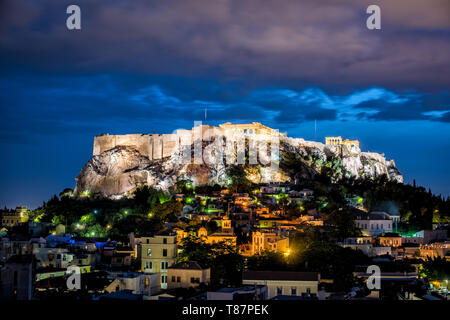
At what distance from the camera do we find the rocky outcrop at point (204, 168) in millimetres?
59188

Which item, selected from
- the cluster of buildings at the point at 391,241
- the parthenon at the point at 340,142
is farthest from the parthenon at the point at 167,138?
the cluster of buildings at the point at 391,241

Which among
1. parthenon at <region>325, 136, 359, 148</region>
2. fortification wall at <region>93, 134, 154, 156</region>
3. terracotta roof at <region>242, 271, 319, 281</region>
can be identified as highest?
parthenon at <region>325, 136, 359, 148</region>

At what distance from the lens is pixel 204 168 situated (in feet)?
195

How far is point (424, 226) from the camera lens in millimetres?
43812

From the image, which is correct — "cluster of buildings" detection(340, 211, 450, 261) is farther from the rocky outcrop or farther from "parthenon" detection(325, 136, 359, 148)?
"parthenon" detection(325, 136, 359, 148)

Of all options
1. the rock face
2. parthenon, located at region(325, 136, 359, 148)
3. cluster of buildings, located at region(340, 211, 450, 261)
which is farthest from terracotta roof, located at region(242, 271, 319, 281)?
parthenon, located at region(325, 136, 359, 148)

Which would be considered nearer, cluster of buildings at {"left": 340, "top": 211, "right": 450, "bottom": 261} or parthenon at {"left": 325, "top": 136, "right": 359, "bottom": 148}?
cluster of buildings at {"left": 340, "top": 211, "right": 450, "bottom": 261}

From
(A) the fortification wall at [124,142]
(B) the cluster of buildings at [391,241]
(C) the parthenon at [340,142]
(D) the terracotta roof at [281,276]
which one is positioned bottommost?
(D) the terracotta roof at [281,276]

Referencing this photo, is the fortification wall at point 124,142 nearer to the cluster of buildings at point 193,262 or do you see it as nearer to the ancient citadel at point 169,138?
the ancient citadel at point 169,138

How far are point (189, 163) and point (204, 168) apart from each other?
209 centimetres

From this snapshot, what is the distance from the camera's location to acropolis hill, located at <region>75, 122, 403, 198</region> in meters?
59.6

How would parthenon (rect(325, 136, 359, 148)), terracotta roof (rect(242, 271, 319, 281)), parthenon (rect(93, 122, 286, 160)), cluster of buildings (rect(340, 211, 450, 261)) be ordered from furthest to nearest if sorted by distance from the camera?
parthenon (rect(325, 136, 359, 148)) < parthenon (rect(93, 122, 286, 160)) < cluster of buildings (rect(340, 211, 450, 261)) < terracotta roof (rect(242, 271, 319, 281))

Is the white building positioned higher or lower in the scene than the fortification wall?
lower

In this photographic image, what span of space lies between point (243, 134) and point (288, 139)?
6.32 meters
